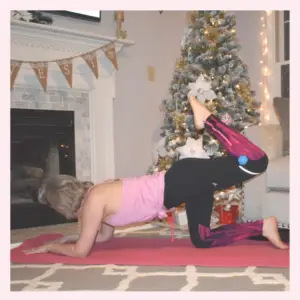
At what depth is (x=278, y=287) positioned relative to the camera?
1.59 metres

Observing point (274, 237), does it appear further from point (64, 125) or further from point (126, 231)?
point (64, 125)

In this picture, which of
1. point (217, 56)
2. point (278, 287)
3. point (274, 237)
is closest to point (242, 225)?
point (274, 237)

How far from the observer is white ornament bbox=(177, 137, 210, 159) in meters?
→ 3.41

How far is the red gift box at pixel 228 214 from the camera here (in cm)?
338

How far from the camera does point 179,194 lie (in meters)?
2.16

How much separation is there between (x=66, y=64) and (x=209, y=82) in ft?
3.90

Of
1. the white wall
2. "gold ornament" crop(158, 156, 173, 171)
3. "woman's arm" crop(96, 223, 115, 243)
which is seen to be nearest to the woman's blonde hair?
"woman's arm" crop(96, 223, 115, 243)

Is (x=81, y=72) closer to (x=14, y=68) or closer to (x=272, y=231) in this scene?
(x=14, y=68)

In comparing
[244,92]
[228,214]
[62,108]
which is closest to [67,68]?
[62,108]

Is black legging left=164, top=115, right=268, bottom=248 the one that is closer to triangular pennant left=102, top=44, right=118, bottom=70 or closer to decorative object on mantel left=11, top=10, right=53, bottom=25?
triangular pennant left=102, top=44, right=118, bottom=70

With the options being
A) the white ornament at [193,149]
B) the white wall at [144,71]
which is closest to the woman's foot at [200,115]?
the white ornament at [193,149]

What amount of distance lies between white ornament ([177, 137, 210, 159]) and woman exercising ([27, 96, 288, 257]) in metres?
1.17
